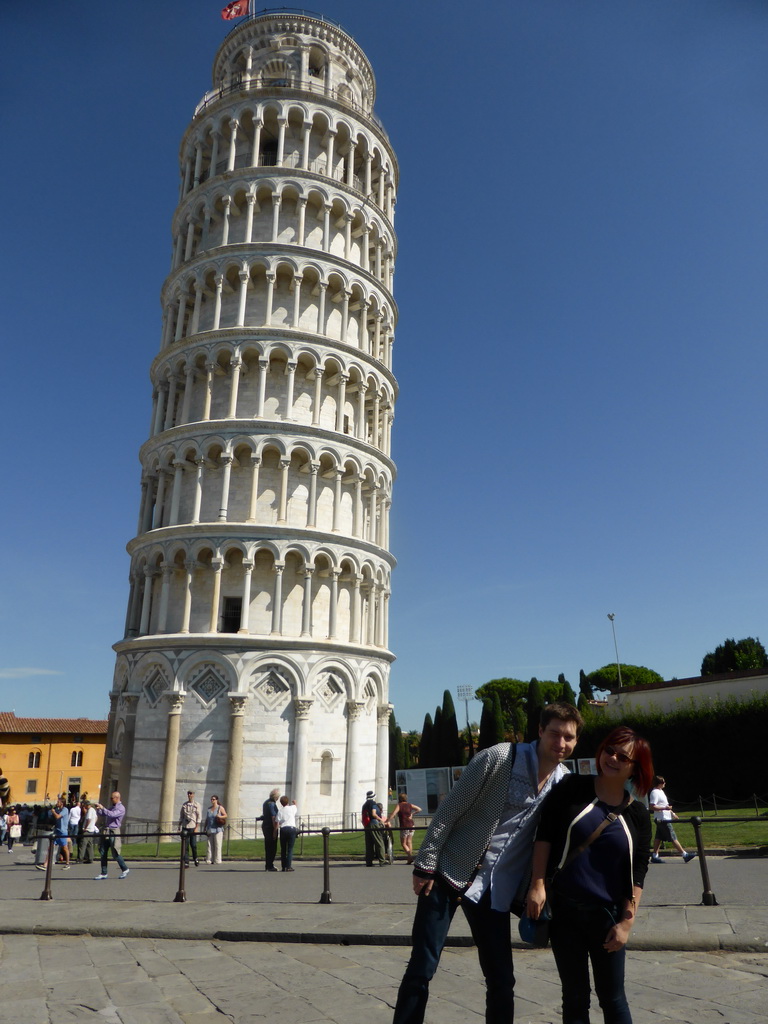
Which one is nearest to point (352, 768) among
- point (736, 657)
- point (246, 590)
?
point (246, 590)

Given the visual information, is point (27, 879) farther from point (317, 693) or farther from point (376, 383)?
point (376, 383)

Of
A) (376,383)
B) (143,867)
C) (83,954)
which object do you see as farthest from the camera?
(376,383)

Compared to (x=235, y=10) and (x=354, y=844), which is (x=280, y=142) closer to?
(x=235, y=10)

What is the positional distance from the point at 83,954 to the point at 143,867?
11282mm

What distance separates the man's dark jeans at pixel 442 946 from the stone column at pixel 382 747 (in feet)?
90.3

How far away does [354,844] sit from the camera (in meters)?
20.9

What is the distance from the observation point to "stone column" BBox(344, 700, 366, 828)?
1096 inches

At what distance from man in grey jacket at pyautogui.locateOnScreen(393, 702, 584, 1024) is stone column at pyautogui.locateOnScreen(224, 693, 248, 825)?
77.5ft

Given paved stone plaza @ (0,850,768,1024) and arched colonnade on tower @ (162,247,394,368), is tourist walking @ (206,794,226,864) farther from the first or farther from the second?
arched colonnade on tower @ (162,247,394,368)

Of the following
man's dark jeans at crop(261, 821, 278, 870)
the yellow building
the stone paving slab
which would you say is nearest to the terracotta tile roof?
the yellow building

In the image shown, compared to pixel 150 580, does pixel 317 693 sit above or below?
below

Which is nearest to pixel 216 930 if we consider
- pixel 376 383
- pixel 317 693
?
pixel 317 693

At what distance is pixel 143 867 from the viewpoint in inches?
717

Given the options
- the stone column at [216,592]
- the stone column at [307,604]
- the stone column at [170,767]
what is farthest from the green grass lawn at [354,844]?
the stone column at [216,592]
